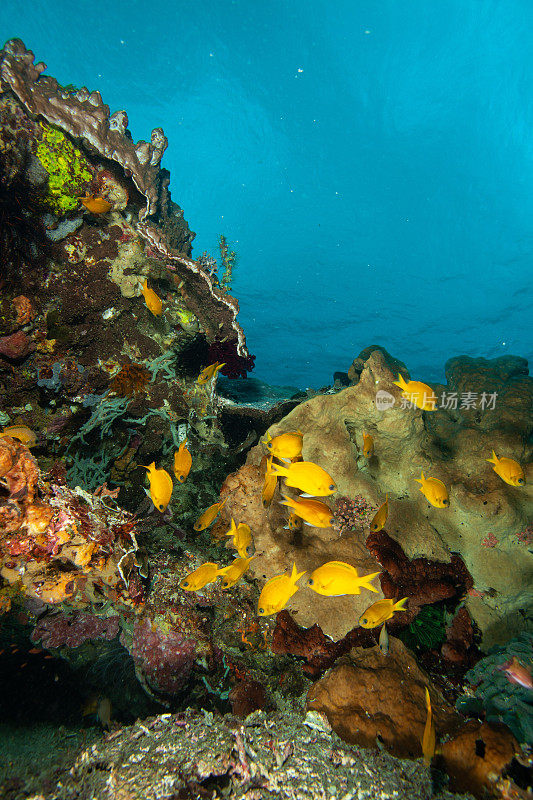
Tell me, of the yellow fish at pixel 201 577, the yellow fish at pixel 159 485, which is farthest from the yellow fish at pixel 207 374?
the yellow fish at pixel 201 577

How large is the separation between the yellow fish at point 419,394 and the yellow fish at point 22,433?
14.7 feet

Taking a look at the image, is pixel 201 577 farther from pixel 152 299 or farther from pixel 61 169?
pixel 61 169

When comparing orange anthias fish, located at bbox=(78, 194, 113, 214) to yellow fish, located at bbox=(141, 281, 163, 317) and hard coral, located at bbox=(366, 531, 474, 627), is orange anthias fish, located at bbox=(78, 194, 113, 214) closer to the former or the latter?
yellow fish, located at bbox=(141, 281, 163, 317)

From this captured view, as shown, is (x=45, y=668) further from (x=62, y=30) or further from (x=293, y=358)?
(x=293, y=358)

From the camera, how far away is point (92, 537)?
330cm

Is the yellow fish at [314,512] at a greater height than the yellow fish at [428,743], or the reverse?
the yellow fish at [314,512]

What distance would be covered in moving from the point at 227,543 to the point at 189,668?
142 cm

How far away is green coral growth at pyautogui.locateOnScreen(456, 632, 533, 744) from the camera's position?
2.67 meters

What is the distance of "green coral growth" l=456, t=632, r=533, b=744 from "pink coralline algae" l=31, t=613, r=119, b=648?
4040 millimetres

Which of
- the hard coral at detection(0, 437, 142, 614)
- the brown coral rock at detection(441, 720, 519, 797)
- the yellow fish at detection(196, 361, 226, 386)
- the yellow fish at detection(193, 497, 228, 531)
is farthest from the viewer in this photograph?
the yellow fish at detection(196, 361, 226, 386)

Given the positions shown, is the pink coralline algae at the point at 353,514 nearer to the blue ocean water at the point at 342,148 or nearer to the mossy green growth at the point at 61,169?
the mossy green growth at the point at 61,169

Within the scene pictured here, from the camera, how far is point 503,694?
298 cm

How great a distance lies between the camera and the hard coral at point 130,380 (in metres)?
4.75

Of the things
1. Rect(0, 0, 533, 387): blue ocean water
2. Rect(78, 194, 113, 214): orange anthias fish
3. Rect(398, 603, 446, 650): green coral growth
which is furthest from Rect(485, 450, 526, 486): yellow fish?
Rect(0, 0, 533, 387): blue ocean water
